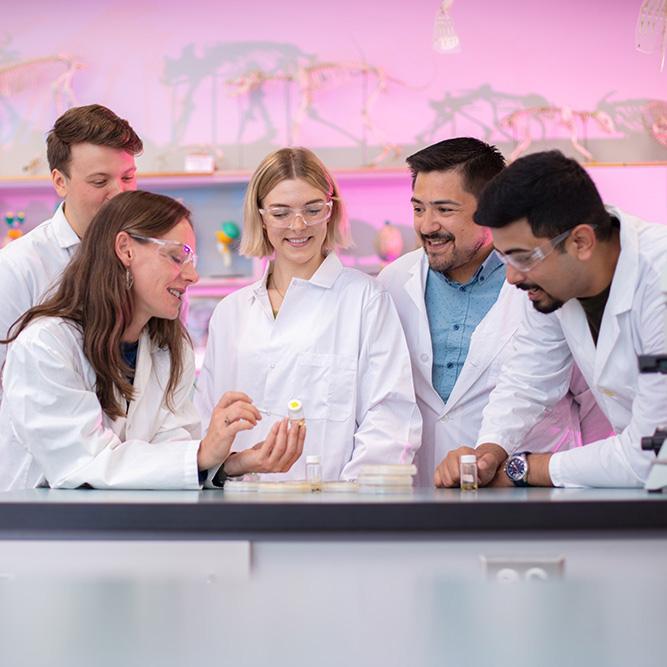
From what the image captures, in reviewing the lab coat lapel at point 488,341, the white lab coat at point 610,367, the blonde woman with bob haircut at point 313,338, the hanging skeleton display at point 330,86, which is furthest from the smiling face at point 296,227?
the hanging skeleton display at point 330,86

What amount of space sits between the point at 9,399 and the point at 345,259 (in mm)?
3103

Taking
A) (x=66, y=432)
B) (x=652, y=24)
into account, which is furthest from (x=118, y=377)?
(x=652, y=24)

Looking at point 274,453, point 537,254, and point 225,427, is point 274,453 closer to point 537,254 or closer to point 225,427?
point 225,427

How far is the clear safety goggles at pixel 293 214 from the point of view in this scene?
2787mm

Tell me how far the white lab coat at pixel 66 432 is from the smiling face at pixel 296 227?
0.74 metres

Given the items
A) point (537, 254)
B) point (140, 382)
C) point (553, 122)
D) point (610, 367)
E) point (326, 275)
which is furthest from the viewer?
point (553, 122)

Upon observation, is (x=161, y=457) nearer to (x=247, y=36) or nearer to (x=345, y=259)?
(x=345, y=259)

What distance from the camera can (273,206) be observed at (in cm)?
280

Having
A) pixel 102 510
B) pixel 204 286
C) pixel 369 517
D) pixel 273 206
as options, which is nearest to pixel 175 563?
pixel 102 510

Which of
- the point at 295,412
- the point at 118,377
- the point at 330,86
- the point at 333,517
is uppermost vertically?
the point at 330,86

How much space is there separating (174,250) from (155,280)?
3.6 inches

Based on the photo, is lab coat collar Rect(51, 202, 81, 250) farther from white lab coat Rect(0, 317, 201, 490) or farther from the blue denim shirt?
the blue denim shirt

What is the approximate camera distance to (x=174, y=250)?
8.03 feet

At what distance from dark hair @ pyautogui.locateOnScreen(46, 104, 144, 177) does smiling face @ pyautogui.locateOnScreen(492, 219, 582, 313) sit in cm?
132
